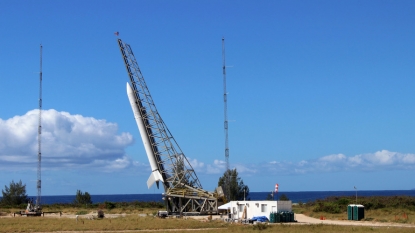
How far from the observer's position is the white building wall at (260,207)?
1967 inches

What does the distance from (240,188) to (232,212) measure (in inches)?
1160

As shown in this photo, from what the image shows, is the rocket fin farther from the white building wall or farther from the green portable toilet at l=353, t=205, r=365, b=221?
the green portable toilet at l=353, t=205, r=365, b=221

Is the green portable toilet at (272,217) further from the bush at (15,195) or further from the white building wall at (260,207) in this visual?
the bush at (15,195)

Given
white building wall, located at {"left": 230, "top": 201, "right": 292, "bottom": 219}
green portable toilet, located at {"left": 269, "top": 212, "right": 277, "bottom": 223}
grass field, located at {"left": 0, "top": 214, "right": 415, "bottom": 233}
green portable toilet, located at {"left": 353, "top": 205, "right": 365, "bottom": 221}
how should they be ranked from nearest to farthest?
grass field, located at {"left": 0, "top": 214, "right": 415, "bottom": 233}, green portable toilet, located at {"left": 269, "top": 212, "right": 277, "bottom": 223}, green portable toilet, located at {"left": 353, "top": 205, "right": 365, "bottom": 221}, white building wall, located at {"left": 230, "top": 201, "right": 292, "bottom": 219}

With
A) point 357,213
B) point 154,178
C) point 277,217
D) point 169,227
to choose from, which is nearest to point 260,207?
point 277,217

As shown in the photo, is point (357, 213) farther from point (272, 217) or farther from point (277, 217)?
point (272, 217)

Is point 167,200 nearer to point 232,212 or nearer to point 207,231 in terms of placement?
point 232,212

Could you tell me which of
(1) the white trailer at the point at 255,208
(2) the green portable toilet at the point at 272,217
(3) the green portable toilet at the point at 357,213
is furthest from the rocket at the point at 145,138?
(3) the green portable toilet at the point at 357,213

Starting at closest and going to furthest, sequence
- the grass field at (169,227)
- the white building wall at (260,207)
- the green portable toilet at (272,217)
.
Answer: the grass field at (169,227)
the green portable toilet at (272,217)
the white building wall at (260,207)

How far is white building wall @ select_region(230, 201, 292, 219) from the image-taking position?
50.0 meters

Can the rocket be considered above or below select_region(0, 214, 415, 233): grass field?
above

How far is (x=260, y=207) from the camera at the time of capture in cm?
5059

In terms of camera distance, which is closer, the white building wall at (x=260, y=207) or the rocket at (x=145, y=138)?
the white building wall at (x=260, y=207)

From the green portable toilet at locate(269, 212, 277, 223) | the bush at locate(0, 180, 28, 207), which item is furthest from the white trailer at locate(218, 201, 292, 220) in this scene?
the bush at locate(0, 180, 28, 207)
